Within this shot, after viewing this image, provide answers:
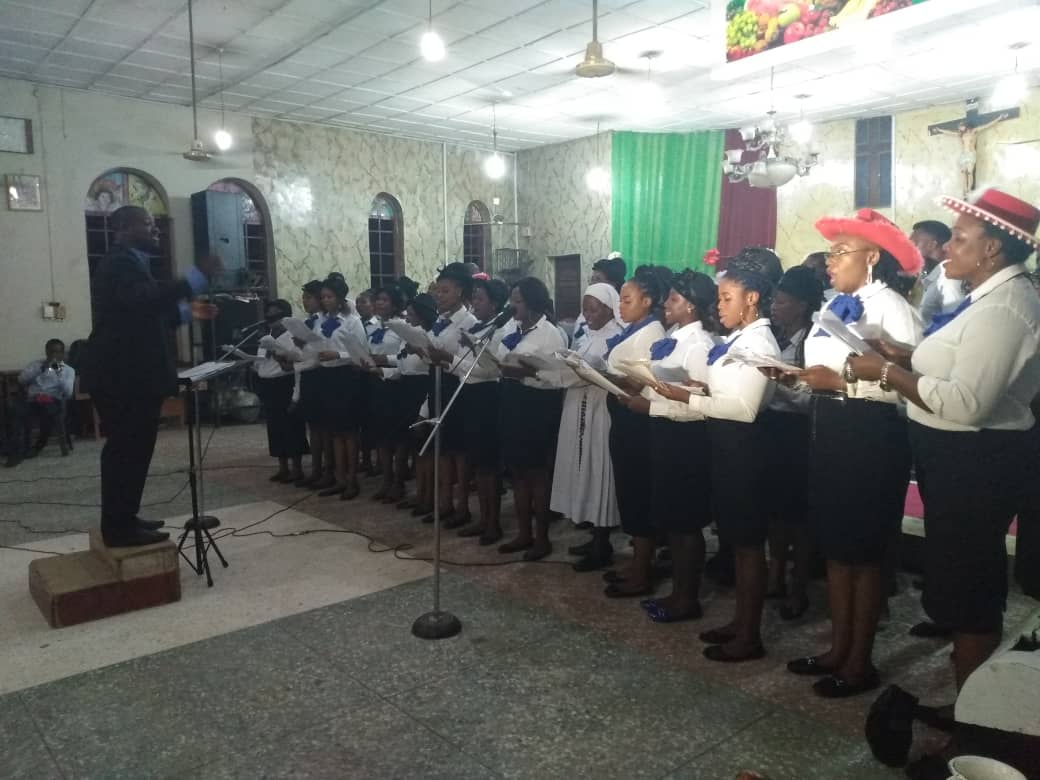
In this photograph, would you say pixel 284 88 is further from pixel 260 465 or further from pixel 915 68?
pixel 915 68

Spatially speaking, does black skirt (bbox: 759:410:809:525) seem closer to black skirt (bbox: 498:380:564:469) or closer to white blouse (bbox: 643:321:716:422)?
white blouse (bbox: 643:321:716:422)

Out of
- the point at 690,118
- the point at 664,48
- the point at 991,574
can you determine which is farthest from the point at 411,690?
the point at 690,118

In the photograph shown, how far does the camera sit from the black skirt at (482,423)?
14.6 feet

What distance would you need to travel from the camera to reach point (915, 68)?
794 cm

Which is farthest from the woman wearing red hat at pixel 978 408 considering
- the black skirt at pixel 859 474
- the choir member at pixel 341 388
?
the choir member at pixel 341 388

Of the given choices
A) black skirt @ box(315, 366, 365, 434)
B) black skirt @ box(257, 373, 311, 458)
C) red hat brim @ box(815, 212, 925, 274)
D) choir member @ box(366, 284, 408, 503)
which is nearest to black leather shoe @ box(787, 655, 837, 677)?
red hat brim @ box(815, 212, 925, 274)

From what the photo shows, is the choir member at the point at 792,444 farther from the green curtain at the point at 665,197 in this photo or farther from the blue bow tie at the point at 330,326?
the green curtain at the point at 665,197

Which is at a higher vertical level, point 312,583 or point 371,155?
point 371,155

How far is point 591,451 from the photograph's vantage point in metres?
3.95

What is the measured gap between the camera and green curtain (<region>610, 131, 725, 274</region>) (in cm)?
1102

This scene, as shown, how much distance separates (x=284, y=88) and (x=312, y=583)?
6.92 meters

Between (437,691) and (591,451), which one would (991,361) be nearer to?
(437,691)

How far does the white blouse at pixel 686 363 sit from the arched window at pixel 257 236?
779 centimetres

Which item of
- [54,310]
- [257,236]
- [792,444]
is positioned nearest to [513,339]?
[792,444]
